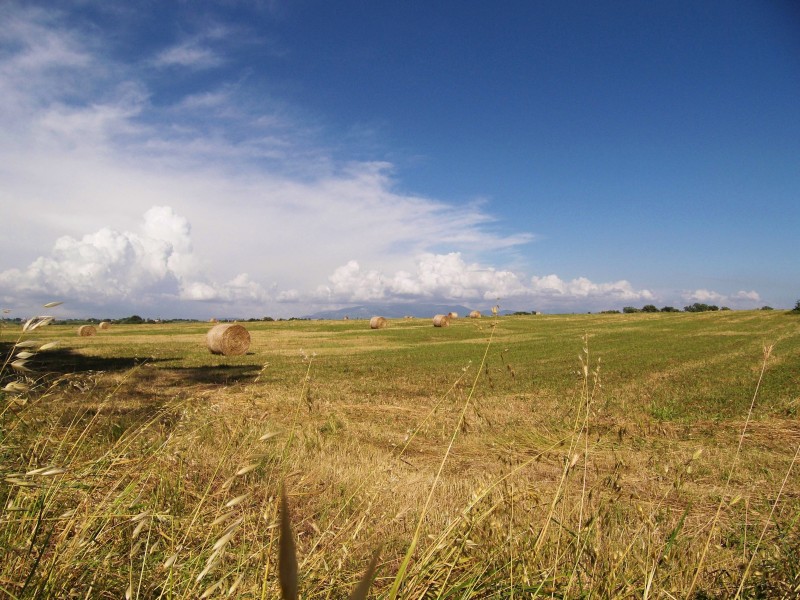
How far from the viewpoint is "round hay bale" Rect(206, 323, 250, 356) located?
91.5 feet

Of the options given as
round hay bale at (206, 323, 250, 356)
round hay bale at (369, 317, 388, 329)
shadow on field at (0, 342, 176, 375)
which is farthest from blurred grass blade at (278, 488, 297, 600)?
round hay bale at (369, 317, 388, 329)

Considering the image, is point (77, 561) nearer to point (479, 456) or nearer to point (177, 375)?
point (479, 456)

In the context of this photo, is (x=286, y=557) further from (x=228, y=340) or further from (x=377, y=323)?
(x=377, y=323)

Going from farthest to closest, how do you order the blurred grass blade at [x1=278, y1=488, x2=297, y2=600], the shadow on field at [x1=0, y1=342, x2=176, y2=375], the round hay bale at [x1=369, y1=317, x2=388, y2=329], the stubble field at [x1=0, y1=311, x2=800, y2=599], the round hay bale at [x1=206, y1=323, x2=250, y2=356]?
the round hay bale at [x1=369, y1=317, x2=388, y2=329]
the round hay bale at [x1=206, y1=323, x2=250, y2=356]
the shadow on field at [x1=0, y1=342, x2=176, y2=375]
the stubble field at [x1=0, y1=311, x2=800, y2=599]
the blurred grass blade at [x1=278, y1=488, x2=297, y2=600]

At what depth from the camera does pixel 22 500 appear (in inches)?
117

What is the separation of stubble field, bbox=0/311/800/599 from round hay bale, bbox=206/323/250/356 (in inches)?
249

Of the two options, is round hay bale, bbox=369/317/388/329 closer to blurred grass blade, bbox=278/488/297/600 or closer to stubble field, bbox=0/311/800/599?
stubble field, bbox=0/311/800/599

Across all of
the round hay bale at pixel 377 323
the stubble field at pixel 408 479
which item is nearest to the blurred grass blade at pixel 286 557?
the stubble field at pixel 408 479

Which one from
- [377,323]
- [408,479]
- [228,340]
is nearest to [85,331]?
[228,340]

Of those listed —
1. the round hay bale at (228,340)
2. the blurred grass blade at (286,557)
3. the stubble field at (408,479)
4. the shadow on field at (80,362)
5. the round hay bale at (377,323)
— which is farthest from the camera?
the round hay bale at (377,323)

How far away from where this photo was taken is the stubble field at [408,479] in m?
2.45

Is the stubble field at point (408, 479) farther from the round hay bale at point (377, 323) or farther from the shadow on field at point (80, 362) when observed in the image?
the round hay bale at point (377, 323)

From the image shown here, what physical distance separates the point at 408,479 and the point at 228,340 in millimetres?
24922

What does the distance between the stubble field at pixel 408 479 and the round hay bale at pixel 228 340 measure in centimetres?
634
